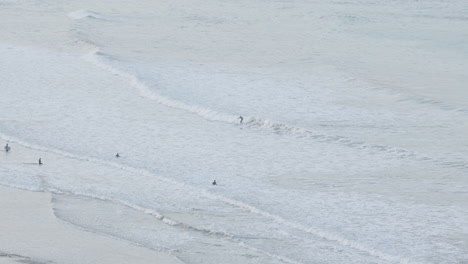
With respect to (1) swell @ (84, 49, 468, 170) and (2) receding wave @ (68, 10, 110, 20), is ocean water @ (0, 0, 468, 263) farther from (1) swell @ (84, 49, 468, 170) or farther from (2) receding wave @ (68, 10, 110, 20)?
(2) receding wave @ (68, 10, 110, 20)

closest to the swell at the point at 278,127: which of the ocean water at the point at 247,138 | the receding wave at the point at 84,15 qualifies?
the ocean water at the point at 247,138

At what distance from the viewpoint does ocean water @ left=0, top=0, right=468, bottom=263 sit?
7.23 metres

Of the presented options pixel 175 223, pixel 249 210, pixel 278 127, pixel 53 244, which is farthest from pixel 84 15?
pixel 53 244

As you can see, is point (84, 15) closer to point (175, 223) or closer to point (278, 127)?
point (278, 127)

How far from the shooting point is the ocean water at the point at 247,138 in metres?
7.23

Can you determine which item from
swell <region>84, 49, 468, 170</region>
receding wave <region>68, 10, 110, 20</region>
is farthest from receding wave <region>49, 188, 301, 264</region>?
receding wave <region>68, 10, 110, 20</region>

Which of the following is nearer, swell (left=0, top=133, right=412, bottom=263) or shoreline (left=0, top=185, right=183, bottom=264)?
shoreline (left=0, top=185, right=183, bottom=264)

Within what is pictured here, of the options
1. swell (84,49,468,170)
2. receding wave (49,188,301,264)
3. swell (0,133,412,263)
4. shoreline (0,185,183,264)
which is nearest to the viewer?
shoreline (0,185,183,264)

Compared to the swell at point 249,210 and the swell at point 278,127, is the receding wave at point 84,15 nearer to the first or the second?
the swell at point 278,127

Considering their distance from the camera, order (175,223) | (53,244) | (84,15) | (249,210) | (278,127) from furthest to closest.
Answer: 1. (84,15)
2. (278,127)
3. (249,210)
4. (175,223)
5. (53,244)

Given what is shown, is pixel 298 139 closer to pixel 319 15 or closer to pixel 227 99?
pixel 227 99

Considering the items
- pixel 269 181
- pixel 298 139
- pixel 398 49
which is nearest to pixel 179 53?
pixel 398 49

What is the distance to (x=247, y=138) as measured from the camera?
416 inches

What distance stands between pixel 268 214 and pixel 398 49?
11.1 metres
